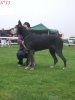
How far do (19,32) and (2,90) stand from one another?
3.64m

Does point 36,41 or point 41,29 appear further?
point 41,29

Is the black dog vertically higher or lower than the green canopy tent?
higher

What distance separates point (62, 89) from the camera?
491cm

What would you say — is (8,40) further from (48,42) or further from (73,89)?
(73,89)

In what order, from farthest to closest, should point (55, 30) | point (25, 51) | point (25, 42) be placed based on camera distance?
point (55, 30) < point (25, 51) < point (25, 42)

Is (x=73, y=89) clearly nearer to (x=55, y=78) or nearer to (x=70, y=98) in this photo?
(x=70, y=98)

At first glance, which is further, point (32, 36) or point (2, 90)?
point (32, 36)

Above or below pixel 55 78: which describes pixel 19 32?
above

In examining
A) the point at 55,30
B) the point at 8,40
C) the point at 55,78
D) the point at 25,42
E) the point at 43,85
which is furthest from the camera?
the point at 55,30

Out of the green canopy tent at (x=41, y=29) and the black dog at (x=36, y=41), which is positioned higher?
the black dog at (x=36, y=41)

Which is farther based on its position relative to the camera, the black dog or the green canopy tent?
the green canopy tent

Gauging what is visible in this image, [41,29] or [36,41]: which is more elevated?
[36,41]

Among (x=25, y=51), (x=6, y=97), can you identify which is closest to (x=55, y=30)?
(x=25, y=51)

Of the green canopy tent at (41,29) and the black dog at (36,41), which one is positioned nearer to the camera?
the black dog at (36,41)
